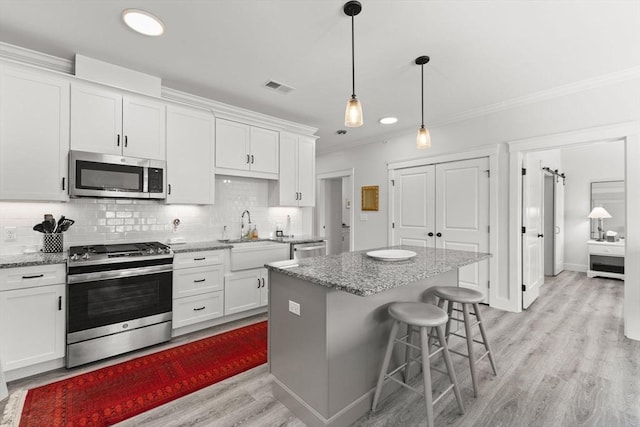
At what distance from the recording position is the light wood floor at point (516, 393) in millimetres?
1833

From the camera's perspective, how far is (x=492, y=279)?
389 cm

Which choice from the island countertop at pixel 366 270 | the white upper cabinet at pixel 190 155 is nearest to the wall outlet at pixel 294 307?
the island countertop at pixel 366 270

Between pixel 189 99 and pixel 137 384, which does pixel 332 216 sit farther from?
pixel 137 384

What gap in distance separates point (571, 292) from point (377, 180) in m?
3.52

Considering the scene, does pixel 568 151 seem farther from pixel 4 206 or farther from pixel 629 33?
pixel 4 206

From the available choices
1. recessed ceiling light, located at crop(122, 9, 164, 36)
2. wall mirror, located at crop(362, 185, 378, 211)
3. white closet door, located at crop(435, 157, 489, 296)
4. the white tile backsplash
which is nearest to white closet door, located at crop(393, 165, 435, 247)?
white closet door, located at crop(435, 157, 489, 296)

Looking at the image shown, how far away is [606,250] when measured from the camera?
531 cm

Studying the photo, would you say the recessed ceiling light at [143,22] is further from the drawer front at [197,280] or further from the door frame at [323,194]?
the door frame at [323,194]

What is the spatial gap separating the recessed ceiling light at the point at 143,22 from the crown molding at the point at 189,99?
974 millimetres

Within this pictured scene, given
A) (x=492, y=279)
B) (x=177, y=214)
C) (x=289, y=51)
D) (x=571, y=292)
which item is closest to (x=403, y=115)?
(x=289, y=51)

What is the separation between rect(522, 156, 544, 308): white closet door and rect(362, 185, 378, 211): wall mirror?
7.34 feet

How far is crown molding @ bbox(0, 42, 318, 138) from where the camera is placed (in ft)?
7.93

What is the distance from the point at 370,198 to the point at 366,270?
3.65 m

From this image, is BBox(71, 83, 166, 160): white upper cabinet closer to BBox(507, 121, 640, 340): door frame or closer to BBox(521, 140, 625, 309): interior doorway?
BBox(507, 121, 640, 340): door frame
